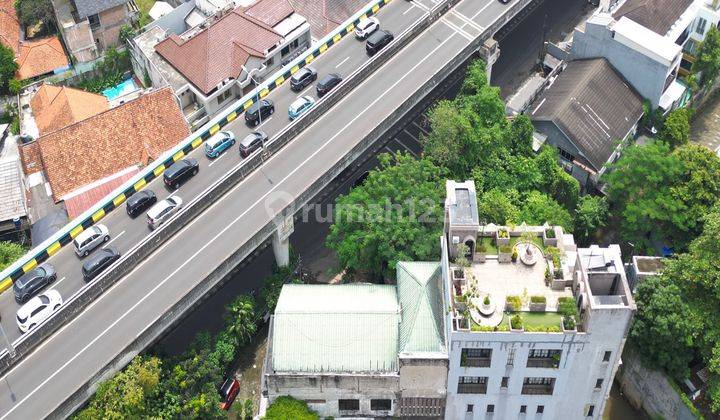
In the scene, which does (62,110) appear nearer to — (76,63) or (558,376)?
(76,63)

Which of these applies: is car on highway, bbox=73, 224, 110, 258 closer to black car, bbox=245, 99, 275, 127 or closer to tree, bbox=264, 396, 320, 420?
black car, bbox=245, 99, 275, 127

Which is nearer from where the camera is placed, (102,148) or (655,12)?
(102,148)

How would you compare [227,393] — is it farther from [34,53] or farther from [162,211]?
Answer: [34,53]

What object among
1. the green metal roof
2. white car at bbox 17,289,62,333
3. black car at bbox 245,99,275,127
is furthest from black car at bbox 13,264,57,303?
the green metal roof

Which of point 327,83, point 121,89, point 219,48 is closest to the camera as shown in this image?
point 327,83

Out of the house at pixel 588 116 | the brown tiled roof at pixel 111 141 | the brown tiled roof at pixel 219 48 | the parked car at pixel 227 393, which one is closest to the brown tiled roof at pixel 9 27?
the brown tiled roof at pixel 219 48

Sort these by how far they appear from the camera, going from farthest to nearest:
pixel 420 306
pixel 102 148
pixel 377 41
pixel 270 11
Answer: pixel 270 11
pixel 377 41
pixel 102 148
pixel 420 306

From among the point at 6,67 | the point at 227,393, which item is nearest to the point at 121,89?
the point at 6,67
